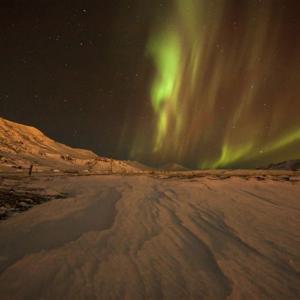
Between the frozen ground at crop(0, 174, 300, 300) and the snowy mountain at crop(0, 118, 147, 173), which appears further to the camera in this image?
the snowy mountain at crop(0, 118, 147, 173)

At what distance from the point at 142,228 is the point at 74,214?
7.43 feet

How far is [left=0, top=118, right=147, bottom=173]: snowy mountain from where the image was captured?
77363 mm

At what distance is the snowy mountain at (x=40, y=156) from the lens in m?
77.4

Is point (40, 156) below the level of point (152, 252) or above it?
above

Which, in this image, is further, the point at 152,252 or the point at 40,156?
the point at 40,156

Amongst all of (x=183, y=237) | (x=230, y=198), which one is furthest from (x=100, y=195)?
(x=183, y=237)

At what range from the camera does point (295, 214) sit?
760 centimetres

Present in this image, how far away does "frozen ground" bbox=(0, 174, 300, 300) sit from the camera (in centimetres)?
357

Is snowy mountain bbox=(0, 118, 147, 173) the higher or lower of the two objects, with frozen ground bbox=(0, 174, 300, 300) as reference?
higher

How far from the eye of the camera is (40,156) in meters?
101

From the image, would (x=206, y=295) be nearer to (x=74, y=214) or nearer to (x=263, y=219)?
(x=263, y=219)

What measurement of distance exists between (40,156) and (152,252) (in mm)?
102583

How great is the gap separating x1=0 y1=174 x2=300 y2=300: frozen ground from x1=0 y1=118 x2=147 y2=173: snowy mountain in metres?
53.5

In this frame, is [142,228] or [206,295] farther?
[142,228]
